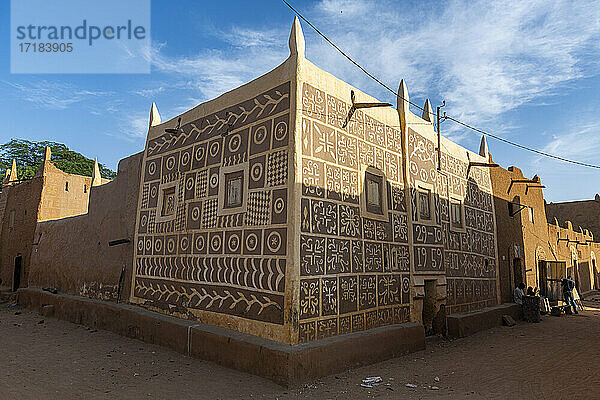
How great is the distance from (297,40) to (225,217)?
3459 mm

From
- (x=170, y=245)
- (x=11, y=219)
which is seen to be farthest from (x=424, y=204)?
(x=11, y=219)

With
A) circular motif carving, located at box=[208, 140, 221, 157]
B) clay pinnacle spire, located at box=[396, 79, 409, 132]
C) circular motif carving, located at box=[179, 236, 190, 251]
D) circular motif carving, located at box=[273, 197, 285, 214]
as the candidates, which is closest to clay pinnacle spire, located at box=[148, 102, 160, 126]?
circular motif carving, located at box=[208, 140, 221, 157]

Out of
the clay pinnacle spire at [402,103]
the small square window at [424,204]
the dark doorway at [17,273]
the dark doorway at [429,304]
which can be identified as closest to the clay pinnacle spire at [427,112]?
the clay pinnacle spire at [402,103]

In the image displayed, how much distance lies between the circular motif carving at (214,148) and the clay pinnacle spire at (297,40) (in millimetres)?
2413

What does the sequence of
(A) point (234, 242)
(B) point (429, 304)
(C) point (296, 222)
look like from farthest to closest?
(B) point (429, 304) < (A) point (234, 242) < (C) point (296, 222)

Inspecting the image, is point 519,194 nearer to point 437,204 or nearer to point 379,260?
point 437,204

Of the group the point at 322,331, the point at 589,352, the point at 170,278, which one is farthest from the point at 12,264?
the point at 589,352

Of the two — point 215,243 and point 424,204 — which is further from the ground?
point 424,204

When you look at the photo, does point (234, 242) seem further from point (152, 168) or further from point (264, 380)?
point (152, 168)

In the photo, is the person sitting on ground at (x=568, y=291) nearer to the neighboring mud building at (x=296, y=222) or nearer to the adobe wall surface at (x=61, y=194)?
the neighboring mud building at (x=296, y=222)

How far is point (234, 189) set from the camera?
7.75 metres

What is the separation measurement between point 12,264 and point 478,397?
60.4 feet

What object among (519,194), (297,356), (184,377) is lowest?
(184,377)

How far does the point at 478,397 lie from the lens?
Result: 5.36 meters
